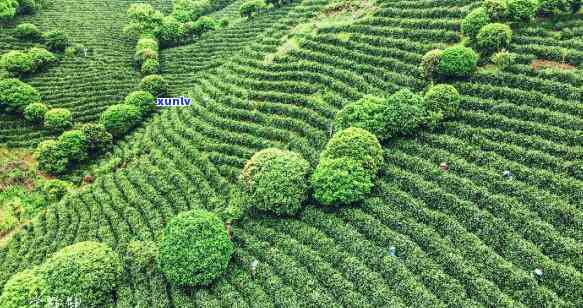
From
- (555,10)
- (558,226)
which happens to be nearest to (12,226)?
(558,226)

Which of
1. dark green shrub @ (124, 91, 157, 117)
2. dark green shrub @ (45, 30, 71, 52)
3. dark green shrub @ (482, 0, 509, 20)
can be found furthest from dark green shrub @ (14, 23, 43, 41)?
dark green shrub @ (482, 0, 509, 20)

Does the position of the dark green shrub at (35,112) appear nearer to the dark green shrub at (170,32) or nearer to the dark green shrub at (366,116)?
the dark green shrub at (170,32)

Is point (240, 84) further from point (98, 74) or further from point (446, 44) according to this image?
point (98, 74)

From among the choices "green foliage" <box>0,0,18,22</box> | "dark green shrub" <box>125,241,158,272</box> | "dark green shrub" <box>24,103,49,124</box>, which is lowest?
"dark green shrub" <box>125,241,158,272</box>

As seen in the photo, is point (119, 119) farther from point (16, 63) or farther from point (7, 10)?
point (7, 10)

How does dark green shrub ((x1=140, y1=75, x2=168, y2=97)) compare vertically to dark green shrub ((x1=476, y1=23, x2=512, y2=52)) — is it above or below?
below

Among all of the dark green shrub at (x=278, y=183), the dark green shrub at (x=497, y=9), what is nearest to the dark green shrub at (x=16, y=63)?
the dark green shrub at (x=278, y=183)

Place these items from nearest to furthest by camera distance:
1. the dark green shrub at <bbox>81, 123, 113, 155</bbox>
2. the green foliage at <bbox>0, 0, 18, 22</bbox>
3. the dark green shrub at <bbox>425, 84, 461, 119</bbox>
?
1. the dark green shrub at <bbox>425, 84, 461, 119</bbox>
2. the dark green shrub at <bbox>81, 123, 113, 155</bbox>
3. the green foliage at <bbox>0, 0, 18, 22</bbox>

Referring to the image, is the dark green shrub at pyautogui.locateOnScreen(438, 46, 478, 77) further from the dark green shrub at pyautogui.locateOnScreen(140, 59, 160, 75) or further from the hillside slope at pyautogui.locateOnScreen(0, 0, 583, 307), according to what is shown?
the dark green shrub at pyautogui.locateOnScreen(140, 59, 160, 75)
